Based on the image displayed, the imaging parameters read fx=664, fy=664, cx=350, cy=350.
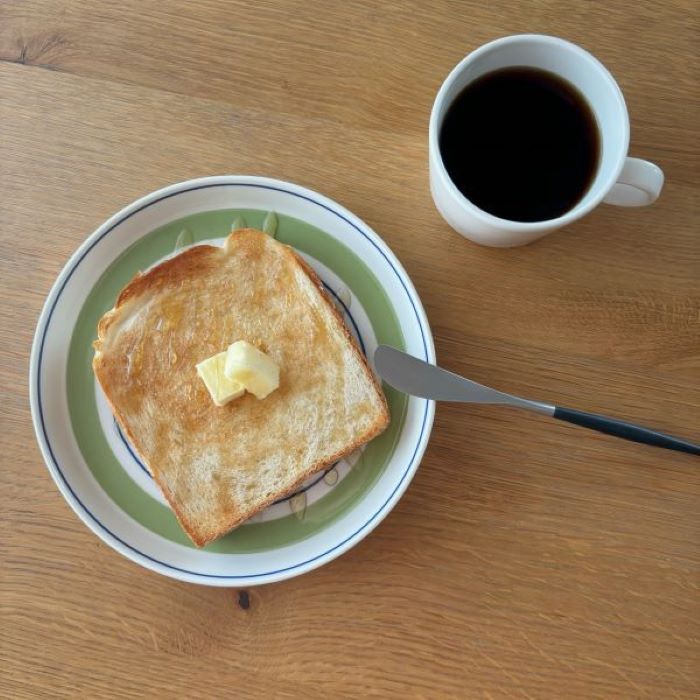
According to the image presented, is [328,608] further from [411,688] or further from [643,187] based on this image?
[643,187]

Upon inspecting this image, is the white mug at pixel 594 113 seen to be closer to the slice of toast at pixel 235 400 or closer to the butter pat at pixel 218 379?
the slice of toast at pixel 235 400

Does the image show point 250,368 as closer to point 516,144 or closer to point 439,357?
point 439,357

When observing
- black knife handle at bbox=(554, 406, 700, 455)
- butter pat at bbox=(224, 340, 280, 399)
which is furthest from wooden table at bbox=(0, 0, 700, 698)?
butter pat at bbox=(224, 340, 280, 399)

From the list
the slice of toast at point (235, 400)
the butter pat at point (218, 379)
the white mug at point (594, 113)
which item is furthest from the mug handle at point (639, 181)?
the butter pat at point (218, 379)

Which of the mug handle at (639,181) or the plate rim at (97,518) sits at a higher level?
the mug handle at (639,181)

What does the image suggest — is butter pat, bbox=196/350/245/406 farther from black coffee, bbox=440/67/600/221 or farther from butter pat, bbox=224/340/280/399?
black coffee, bbox=440/67/600/221

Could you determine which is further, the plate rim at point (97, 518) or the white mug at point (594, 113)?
the plate rim at point (97, 518)
